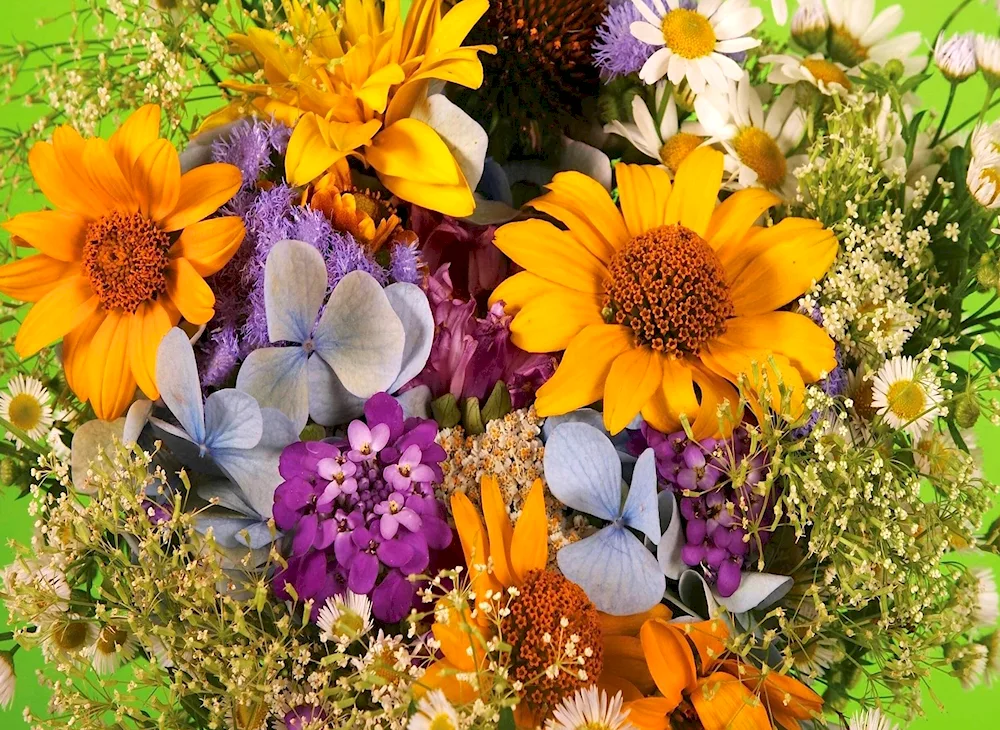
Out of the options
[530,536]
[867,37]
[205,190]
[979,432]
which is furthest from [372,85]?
[979,432]

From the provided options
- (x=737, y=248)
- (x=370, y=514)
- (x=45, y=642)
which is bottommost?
(x=45, y=642)

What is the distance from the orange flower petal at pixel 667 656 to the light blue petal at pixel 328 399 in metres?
0.27

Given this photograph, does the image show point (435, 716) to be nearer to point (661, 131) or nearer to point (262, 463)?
point (262, 463)

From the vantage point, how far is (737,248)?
80 centimetres

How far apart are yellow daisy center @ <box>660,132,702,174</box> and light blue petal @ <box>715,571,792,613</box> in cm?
35

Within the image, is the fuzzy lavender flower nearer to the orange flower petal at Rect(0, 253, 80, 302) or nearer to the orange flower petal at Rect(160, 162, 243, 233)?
the orange flower petal at Rect(160, 162, 243, 233)

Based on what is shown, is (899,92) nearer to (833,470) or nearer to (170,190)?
(833,470)

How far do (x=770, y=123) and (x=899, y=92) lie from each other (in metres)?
0.11

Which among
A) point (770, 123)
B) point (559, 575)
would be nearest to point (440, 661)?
point (559, 575)

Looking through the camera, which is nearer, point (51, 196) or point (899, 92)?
point (51, 196)

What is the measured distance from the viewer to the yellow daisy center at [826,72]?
882 mm

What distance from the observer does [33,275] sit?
78 cm

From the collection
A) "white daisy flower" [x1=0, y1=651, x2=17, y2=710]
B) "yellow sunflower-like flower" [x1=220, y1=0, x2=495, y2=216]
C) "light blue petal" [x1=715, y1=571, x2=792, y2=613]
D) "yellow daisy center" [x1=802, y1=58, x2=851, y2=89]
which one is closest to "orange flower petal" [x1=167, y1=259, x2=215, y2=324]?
"yellow sunflower-like flower" [x1=220, y1=0, x2=495, y2=216]

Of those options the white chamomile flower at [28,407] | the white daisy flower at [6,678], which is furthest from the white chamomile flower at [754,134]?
the white daisy flower at [6,678]
